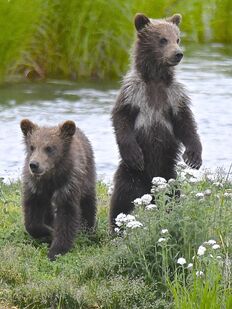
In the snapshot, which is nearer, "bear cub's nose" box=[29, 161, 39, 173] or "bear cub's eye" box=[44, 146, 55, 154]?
"bear cub's nose" box=[29, 161, 39, 173]

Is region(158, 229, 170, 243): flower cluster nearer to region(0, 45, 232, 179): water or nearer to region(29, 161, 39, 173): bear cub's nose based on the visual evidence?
region(29, 161, 39, 173): bear cub's nose

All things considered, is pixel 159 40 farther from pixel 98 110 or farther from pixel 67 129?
pixel 98 110

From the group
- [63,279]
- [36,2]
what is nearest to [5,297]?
[63,279]

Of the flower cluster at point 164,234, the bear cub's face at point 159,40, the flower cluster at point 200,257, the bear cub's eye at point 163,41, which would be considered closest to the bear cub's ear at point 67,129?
the bear cub's face at point 159,40

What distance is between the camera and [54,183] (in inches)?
307

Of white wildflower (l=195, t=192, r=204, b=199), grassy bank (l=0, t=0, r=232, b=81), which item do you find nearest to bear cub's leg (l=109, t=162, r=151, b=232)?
white wildflower (l=195, t=192, r=204, b=199)

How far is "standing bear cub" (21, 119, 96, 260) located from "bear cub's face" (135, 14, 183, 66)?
2.76 ft

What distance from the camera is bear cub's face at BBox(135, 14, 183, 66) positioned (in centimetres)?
798

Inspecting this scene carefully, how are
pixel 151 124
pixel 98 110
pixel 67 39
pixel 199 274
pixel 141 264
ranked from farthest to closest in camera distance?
pixel 67 39, pixel 98 110, pixel 151 124, pixel 141 264, pixel 199 274

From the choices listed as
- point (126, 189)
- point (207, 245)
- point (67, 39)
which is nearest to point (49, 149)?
point (126, 189)

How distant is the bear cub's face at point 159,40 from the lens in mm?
7984

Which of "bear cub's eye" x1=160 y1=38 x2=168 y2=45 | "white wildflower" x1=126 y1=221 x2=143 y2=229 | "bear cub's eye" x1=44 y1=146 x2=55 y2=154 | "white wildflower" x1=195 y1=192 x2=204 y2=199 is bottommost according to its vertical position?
"white wildflower" x1=126 y1=221 x2=143 y2=229

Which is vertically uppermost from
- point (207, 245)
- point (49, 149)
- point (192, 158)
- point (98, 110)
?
point (49, 149)

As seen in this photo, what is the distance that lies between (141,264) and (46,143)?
155 cm
